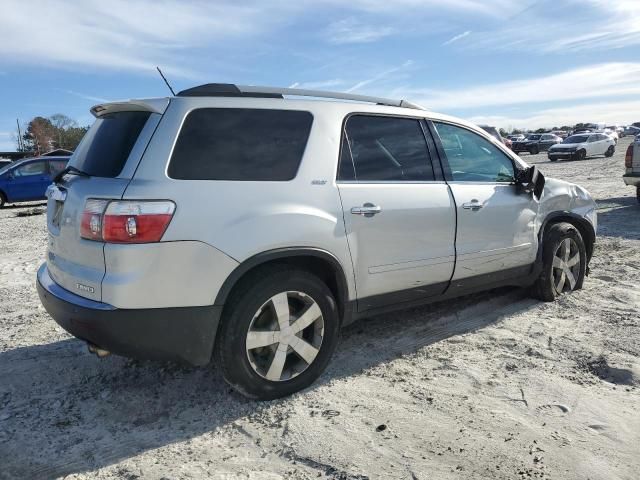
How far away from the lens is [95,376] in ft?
12.2

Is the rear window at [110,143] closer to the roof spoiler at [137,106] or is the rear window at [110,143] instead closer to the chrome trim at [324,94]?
the roof spoiler at [137,106]

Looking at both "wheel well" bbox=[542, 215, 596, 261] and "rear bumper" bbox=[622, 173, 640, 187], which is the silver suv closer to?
"wheel well" bbox=[542, 215, 596, 261]

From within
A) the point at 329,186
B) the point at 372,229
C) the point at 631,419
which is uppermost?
the point at 329,186

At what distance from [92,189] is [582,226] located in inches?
176

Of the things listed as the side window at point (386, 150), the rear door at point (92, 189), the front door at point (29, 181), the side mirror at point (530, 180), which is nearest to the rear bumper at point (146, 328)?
the rear door at point (92, 189)

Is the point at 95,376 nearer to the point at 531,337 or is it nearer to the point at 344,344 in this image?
the point at 344,344

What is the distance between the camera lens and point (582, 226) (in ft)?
17.2

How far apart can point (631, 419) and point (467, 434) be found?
3.08ft

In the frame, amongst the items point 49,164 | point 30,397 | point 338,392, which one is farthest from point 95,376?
point 49,164

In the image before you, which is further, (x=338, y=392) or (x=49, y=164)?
(x=49, y=164)

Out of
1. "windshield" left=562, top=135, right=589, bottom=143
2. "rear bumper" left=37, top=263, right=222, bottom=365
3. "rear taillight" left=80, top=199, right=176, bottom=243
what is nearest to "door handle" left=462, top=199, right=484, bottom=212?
"rear bumper" left=37, top=263, right=222, bottom=365

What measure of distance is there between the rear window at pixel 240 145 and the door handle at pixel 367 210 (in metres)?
0.48

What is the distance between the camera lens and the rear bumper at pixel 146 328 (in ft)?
9.18

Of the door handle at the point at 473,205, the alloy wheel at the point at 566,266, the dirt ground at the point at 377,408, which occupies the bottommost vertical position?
the dirt ground at the point at 377,408
